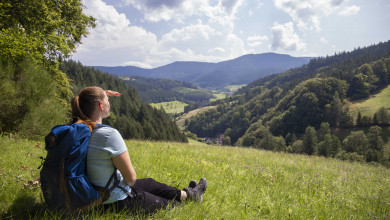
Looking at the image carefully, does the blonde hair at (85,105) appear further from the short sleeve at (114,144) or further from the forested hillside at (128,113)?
the forested hillside at (128,113)

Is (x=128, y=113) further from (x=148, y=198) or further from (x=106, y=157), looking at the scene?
(x=106, y=157)

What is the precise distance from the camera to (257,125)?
4683 inches

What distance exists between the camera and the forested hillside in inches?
2408

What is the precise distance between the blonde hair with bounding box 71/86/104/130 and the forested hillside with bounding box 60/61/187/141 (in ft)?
178

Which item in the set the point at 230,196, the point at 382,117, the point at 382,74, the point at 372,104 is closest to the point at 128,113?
the point at 230,196

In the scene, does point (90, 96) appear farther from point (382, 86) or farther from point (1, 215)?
point (382, 86)

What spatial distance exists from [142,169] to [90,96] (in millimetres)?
3126

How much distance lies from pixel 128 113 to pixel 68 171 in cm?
7929

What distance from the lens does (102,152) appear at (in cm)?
245

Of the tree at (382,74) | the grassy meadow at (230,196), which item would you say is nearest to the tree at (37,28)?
the grassy meadow at (230,196)

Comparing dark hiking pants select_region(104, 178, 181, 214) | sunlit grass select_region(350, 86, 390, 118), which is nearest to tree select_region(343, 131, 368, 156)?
sunlit grass select_region(350, 86, 390, 118)

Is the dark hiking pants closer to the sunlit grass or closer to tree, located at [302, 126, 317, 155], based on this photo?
tree, located at [302, 126, 317, 155]

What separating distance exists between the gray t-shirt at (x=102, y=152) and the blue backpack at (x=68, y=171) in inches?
2.7

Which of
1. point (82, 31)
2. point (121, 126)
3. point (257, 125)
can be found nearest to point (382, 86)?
point (257, 125)
